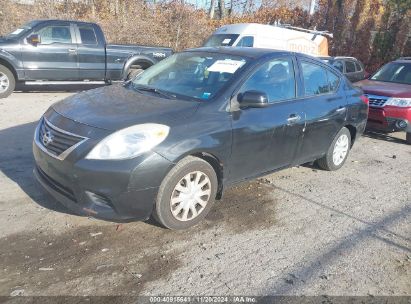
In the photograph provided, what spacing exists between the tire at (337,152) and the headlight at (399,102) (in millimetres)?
2399

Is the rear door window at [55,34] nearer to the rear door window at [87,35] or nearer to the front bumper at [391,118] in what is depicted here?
the rear door window at [87,35]

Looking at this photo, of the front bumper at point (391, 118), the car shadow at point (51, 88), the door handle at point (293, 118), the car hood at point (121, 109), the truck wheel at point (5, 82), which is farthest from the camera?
the car shadow at point (51, 88)

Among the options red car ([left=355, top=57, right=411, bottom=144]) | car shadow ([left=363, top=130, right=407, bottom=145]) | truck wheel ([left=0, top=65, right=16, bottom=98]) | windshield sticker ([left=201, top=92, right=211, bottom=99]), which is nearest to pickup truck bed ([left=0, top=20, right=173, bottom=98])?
truck wheel ([left=0, top=65, right=16, bottom=98])

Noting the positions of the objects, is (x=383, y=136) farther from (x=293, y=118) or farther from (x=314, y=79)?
(x=293, y=118)

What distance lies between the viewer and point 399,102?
7.88 m

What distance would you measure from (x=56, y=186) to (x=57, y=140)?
0.43m

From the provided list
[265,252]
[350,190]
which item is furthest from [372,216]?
[265,252]

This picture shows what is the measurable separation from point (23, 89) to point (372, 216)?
382 inches

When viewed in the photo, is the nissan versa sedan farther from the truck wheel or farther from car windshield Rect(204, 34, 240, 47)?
car windshield Rect(204, 34, 240, 47)

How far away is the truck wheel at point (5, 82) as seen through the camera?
954cm

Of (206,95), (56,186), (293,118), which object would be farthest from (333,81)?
(56,186)

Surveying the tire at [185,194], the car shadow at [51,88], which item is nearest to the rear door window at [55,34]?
the car shadow at [51,88]

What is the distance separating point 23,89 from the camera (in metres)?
11.1

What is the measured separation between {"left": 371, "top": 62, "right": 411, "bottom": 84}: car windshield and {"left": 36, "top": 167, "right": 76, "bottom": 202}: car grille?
790 cm
